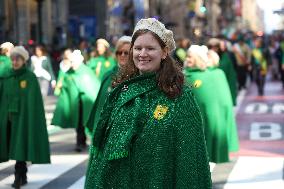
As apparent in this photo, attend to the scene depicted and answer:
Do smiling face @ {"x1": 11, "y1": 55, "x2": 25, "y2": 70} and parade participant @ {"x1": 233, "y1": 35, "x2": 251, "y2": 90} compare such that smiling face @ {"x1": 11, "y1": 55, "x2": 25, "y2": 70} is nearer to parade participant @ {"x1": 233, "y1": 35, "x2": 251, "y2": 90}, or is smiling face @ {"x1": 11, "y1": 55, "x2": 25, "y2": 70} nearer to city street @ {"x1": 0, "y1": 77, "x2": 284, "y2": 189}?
city street @ {"x1": 0, "y1": 77, "x2": 284, "y2": 189}

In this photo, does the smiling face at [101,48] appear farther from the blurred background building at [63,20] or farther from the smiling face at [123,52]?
the blurred background building at [63,20]

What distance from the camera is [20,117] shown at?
33.6 ft

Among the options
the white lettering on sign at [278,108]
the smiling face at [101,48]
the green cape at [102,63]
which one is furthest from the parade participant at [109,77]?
the white lettering on sign at [278,108]

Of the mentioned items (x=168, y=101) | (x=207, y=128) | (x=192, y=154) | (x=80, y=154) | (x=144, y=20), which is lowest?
(x=80, y=154)

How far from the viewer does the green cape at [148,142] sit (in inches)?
181

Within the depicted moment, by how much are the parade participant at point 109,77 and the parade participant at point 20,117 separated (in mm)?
712

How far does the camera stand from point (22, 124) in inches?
403

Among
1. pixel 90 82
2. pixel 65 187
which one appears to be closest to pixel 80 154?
pixel 90 82

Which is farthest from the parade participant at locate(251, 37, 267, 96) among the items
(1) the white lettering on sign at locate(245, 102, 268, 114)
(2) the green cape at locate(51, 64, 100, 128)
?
(2) the green cape at locate(51, 64, 100, 128)

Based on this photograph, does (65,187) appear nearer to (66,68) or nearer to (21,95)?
(21,95)

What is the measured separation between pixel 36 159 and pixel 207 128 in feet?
6.81

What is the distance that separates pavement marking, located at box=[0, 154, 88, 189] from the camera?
10704 mm

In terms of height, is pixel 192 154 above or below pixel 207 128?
above

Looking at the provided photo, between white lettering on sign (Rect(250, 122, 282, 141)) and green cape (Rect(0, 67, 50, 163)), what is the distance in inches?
245
